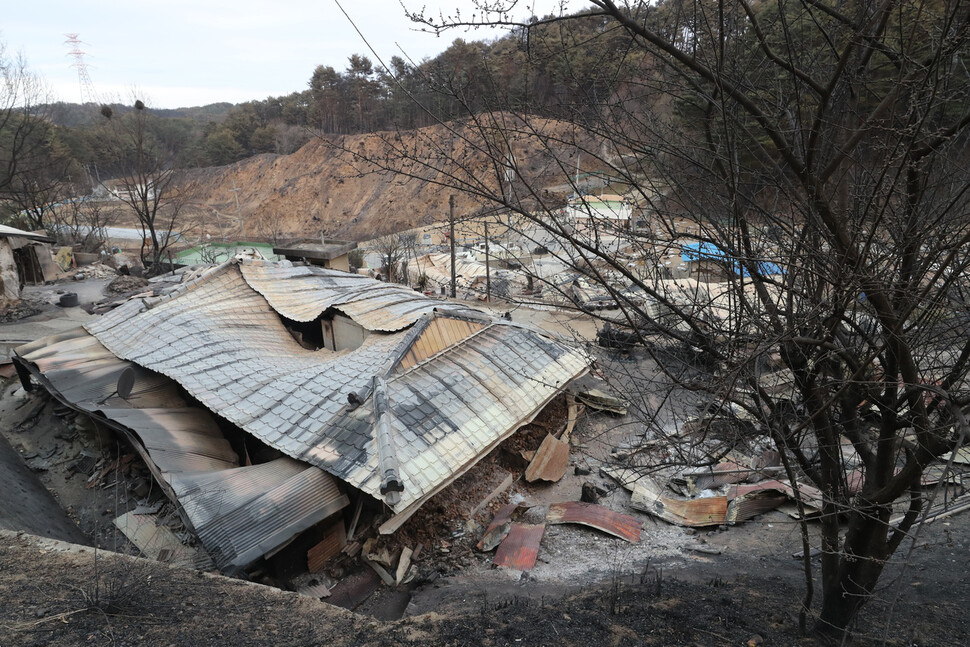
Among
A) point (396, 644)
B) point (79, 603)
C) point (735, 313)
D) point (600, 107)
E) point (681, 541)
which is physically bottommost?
point (681, 541)

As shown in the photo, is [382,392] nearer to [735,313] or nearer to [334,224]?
[735,313]

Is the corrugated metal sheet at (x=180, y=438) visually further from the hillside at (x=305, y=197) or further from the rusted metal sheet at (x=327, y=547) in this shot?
the hillside at (x=305, y=197)

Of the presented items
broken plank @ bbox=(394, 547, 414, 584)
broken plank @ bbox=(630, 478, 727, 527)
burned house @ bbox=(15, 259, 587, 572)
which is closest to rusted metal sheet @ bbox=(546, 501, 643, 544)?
broken plank @ bbox=(630, 478, 727, 527)

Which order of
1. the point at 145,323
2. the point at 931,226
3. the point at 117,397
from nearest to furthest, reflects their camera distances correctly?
the point at 931,226
the point at 117,397
the point at 145,323

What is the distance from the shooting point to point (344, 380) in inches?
308

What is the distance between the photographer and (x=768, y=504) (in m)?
7.45

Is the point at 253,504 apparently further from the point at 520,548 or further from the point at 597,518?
the point at 597,518

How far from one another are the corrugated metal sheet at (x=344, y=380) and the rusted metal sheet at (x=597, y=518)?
4.60ft

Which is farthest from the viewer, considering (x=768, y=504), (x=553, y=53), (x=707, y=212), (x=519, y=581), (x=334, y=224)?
(x=334, y=224)

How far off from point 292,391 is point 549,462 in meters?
4.23

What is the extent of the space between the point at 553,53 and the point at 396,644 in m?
4.20

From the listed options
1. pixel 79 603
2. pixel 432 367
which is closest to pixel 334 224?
pixel 432 367

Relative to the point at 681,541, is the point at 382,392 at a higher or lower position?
higher

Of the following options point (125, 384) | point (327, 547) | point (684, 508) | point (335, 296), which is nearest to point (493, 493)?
point (327, 547)
